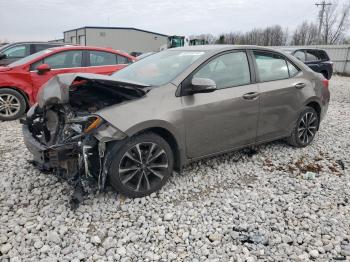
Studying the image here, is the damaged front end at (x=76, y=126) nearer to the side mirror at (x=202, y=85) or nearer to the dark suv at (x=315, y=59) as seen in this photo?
the side mirror at (x=202, y=85)

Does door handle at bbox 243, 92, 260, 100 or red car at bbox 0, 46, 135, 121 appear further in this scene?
red car at bbox 0, 46, 135, 121

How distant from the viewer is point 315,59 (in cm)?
1352

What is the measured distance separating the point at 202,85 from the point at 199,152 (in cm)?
84

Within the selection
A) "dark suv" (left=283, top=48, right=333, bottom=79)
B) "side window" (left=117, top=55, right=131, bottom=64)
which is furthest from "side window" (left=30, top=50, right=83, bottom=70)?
"dark suv" (left=283, top=48, right=333, bottom=79)

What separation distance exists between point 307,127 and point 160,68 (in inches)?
105

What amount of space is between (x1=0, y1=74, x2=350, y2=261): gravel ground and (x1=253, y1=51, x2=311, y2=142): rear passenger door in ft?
1.81

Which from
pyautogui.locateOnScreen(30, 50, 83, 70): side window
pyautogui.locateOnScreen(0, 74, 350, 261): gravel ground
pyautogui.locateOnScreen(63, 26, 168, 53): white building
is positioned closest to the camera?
pyautogui.locateOnScreen(0, 74, 350, 261): gravel ground

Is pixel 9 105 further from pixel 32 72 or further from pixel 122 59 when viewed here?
Result: pixel 122 59

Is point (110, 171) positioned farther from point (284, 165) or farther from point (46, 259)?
point (284, 165)

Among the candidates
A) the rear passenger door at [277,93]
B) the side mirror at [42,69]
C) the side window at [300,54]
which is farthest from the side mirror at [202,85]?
the side window at [300,54]

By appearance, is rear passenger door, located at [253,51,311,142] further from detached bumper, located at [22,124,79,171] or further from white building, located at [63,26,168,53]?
white building, located at [63,26,168,53]

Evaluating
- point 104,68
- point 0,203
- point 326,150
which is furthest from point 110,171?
point 104,68

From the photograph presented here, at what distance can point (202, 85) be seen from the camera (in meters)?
3.70

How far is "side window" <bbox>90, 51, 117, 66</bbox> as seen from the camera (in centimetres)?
775
